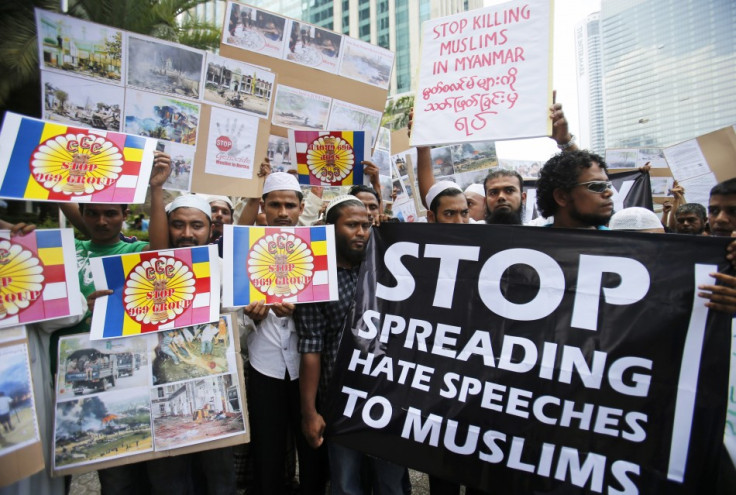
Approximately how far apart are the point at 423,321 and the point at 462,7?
78.5 meters

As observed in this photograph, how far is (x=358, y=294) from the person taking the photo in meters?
2.37

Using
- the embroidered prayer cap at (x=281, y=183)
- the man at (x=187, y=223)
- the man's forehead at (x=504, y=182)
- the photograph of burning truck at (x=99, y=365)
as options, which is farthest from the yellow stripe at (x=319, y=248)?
the man's forehead at (x=504, y=182)

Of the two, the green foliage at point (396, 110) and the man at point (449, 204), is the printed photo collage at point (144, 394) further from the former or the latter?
the green foliage at point (396, 110)

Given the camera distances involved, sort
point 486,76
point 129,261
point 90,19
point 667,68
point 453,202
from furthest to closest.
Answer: point 667,68 → point 90,19 → point 453,202 → point 486,76 → point 129,261

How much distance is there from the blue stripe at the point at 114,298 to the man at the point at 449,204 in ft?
6.44

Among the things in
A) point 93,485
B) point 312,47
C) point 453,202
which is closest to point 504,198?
point 453,202

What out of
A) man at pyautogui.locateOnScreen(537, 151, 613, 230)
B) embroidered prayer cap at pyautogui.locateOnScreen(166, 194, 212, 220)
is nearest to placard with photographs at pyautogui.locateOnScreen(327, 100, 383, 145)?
embroidered prayer cap at pyautogui.locateOnScreen(166, 194, 212, 220)

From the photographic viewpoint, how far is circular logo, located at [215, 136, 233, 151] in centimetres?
300

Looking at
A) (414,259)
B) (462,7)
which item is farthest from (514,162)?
(462,7)

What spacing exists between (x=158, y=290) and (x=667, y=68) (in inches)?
930

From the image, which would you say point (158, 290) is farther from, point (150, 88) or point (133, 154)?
point (150, 88)

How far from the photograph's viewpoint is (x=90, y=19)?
33.5 feet

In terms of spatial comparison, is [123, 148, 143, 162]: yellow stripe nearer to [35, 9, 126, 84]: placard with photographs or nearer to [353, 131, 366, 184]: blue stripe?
[35, 9, 126, 84]: placard with photographs

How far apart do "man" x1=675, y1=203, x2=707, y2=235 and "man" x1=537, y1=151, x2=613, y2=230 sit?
2215mm
